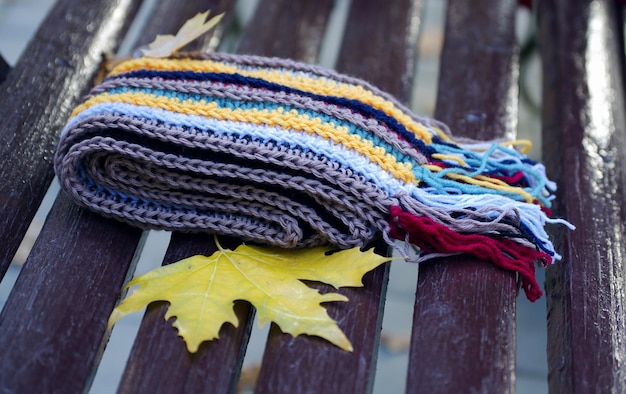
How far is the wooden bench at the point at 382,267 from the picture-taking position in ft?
2.70

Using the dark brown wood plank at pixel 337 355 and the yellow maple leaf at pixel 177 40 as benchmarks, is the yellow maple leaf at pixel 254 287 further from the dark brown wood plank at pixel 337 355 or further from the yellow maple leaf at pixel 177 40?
the yellow maple leaf at pixel 177 40

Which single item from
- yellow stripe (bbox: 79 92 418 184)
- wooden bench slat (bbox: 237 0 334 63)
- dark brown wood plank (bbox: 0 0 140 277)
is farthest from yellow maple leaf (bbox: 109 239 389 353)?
wooden bench slat (bbox: 237 0 334 63)

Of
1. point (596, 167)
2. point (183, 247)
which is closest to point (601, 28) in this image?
point (596, 167)

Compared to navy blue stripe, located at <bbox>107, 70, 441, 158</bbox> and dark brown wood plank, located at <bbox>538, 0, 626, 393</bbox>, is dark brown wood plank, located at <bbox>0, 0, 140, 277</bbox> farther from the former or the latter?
dark brown wood plank, located at <bbox>538, 0, 626, 393</bbox>

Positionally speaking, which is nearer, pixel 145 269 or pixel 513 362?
pixel 513 362

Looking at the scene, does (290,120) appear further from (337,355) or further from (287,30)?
(287,30)

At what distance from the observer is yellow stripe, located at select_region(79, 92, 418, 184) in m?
0.92

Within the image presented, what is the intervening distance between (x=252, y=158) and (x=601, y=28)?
34.3 inches

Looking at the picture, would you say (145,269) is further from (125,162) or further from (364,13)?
(364,13)

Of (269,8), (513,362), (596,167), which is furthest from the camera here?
(269,8)

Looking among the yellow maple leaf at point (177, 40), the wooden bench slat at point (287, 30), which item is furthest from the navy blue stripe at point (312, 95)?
the wooden bench slat at point (287, 30)

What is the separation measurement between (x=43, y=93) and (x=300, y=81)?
16.9 inches

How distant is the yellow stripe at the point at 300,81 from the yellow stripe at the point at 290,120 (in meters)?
0.07

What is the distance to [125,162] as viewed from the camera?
930mm
